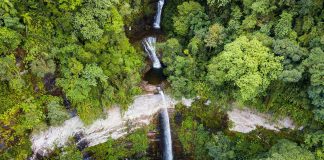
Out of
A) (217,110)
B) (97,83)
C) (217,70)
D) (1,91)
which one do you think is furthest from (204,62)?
(1,91)

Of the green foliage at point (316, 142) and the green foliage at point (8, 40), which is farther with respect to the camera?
the green foliage at point (316, 142)

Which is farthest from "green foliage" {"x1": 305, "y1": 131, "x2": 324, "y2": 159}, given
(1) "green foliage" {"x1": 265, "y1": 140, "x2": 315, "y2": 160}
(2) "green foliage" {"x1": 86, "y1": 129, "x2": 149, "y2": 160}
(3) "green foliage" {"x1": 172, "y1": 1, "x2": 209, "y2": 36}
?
(2) "green foliage" {"x1": 86, "y1": 129, "x2": 149, "y2": 160}

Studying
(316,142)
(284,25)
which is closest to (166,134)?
(316,142)

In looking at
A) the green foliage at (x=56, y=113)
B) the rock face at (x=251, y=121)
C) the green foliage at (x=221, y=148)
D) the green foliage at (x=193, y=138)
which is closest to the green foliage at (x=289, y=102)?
the rock face at (x=251, y=121)

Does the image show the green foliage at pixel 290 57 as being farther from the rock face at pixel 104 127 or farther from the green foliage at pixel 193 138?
the rock face at pixel 104 127

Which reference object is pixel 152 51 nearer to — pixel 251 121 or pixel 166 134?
pixel 166 134

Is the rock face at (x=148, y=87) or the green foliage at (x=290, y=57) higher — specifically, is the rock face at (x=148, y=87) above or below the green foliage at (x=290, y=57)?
below

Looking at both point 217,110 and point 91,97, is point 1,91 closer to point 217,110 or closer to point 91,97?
point 91,97

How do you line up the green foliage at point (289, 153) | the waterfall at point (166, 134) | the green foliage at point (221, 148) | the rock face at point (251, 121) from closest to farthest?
the green foliage at point (289, 153), the rock face at point (251, 121), the green foliage at point (221, 148), the waterfall at point (166, 134)
